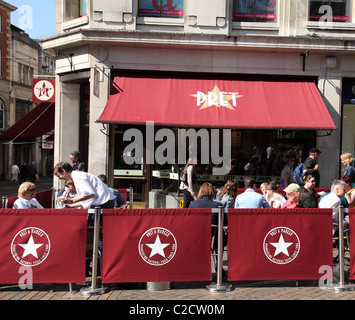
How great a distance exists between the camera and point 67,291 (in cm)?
582

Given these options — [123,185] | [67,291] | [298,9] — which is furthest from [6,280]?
[298,9]

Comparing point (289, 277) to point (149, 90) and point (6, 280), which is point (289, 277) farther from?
point (149, 90)

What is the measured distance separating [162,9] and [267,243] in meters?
8.40

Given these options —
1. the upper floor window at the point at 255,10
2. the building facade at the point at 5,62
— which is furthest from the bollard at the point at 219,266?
the building facade at the point at 5,62

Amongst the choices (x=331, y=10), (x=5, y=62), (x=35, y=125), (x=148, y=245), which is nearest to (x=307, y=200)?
(x=148, y=245)

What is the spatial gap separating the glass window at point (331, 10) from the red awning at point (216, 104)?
2066 millimetres

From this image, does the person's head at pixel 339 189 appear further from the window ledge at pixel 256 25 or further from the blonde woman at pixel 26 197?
the window ledge at pixel 256 25

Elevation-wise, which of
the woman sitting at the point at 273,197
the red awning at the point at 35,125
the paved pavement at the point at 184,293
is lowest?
the paved pavement at the point at 184,293

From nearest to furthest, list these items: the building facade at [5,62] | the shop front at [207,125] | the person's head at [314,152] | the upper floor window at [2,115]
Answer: the person's head at [314,152] < the shop front at [207,125] < the building facade at [5,62] < the upper floor window at [2,115]

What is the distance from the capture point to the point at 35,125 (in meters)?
14.2

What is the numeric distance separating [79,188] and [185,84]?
6.21 metres

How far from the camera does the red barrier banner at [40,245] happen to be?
545 cm

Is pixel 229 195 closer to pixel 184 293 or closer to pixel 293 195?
pixel 293 195

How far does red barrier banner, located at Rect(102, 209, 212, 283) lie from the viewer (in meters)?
5.60
